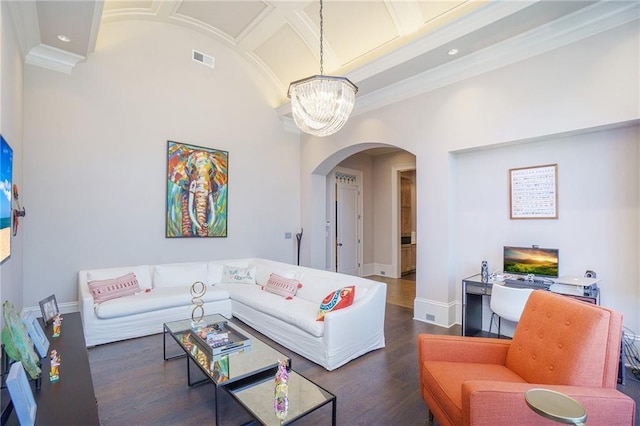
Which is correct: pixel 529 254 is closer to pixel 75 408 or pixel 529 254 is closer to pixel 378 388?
pixel 378 388

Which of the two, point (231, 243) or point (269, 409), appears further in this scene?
point (231, 243)

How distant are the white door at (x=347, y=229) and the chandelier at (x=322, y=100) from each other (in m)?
4.27

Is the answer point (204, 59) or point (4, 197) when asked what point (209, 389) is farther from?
point (204, 59)

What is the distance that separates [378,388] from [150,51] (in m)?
5.31

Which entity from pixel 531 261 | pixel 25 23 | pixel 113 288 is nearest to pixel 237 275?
pixel 113 288

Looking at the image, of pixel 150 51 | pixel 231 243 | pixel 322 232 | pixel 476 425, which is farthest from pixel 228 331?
pixel 150 51

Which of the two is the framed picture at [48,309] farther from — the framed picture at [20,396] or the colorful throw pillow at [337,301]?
the colorful throw pillow at [337,301]

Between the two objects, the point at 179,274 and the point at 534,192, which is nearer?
the point at 534,192

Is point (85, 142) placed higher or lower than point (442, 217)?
higher

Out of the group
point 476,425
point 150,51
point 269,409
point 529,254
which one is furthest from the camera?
point 150,51

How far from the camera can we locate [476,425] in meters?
1.48

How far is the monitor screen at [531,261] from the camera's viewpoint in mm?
3455

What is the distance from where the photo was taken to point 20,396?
1.32 meters

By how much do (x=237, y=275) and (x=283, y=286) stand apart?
1.07 meters
